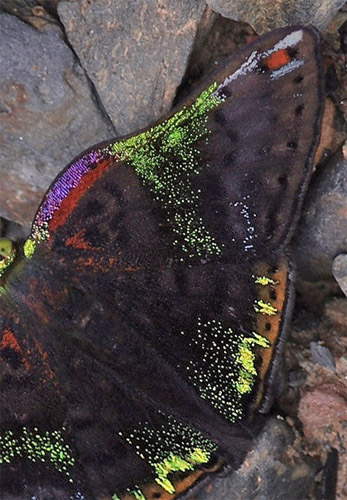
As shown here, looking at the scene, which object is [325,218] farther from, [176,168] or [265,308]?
[176,168]

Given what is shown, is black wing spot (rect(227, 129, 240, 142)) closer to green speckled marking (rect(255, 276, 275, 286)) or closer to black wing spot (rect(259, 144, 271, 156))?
black wing spot (rect(259, 144, 271, 156))

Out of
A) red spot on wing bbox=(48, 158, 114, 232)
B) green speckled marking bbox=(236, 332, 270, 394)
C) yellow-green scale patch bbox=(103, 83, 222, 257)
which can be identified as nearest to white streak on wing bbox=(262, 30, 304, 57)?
yellow-green scale patch bbox=(103, 83, 222, 257)

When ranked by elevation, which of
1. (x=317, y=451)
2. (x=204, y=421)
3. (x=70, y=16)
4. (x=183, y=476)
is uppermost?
(x=70, y=16)

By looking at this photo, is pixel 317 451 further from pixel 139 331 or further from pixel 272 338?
pixel 139 331

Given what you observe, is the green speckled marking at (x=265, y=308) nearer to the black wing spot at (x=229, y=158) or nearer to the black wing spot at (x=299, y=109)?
the black wing spot at (x=229, y=158)

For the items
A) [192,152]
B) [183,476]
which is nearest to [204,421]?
[183,476]
